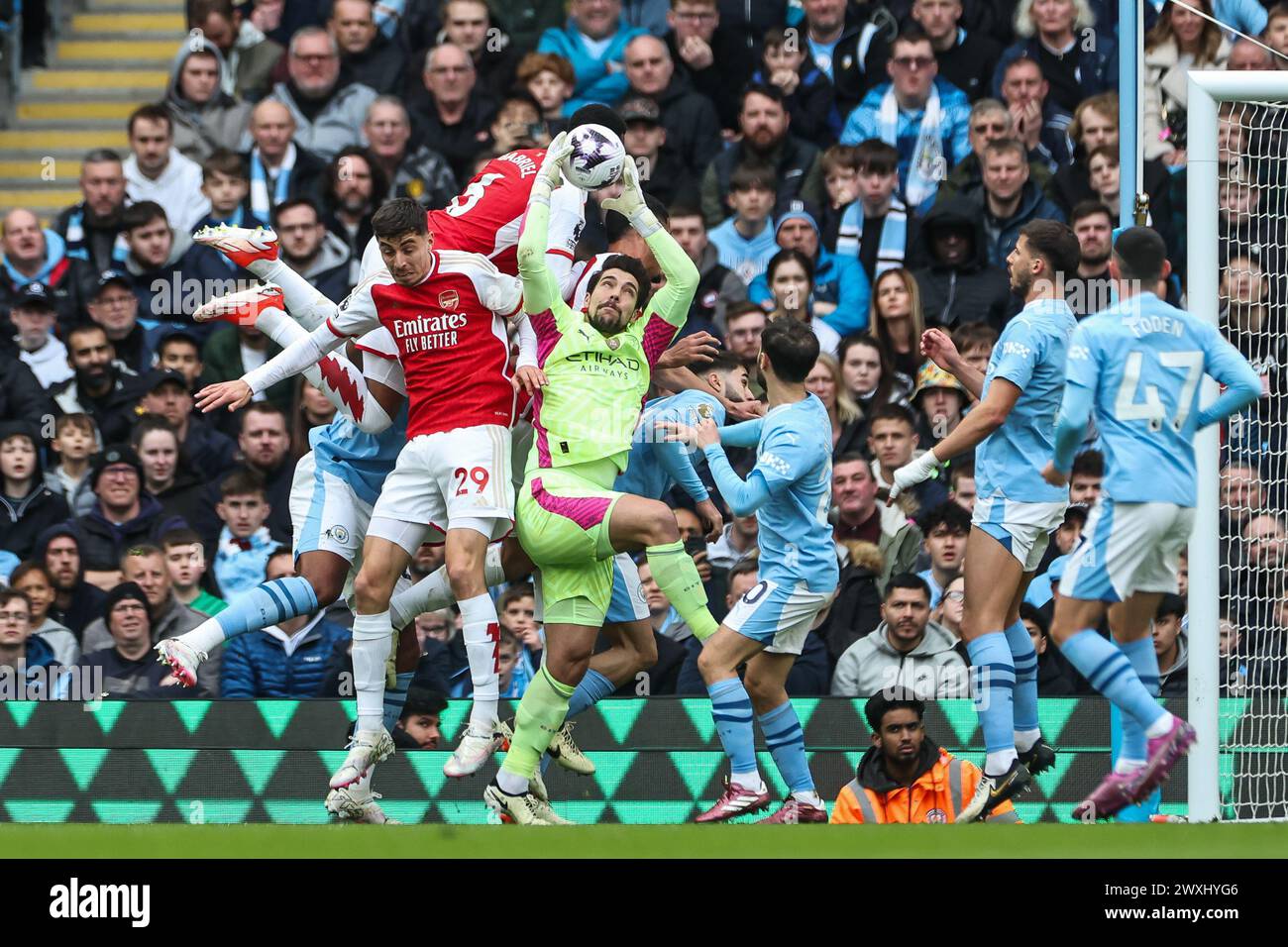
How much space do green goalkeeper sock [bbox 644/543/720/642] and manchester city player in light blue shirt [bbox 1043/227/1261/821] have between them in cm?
135

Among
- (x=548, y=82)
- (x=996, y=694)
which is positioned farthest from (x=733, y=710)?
(x=548, y=82)

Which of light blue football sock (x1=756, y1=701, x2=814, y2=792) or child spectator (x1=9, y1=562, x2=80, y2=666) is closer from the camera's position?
light blue football sock (x1=756, y1=701, x2=814, y2=792)

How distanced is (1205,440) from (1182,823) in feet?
5.17

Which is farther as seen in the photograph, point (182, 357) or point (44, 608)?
point (182, 357)

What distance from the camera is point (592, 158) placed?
7285mm

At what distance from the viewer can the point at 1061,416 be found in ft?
21.4

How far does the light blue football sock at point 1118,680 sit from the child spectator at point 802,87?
191 inches

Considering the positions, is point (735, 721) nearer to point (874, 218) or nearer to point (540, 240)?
point (540, 240)

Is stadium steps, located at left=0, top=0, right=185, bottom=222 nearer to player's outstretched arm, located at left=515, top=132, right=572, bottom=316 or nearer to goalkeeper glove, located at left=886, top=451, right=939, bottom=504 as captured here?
player's outstretched arm, located at left=515, top=132, right=572, bottom=316

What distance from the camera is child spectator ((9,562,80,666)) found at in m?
9.64

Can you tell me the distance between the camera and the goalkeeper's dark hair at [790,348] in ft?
24.0

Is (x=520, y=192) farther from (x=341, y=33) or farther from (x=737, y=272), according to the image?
(x=341, y=33)

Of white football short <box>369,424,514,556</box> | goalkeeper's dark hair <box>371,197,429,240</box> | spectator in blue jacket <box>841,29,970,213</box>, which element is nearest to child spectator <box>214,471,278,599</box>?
white football short <box>369,424,514,556</box>

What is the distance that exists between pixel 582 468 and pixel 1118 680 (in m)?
2.16
